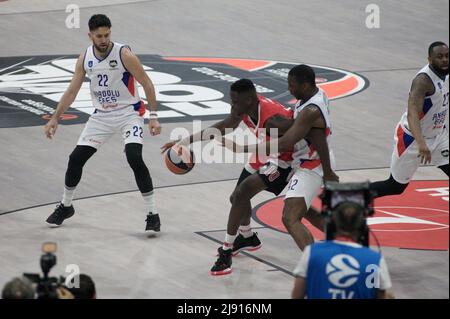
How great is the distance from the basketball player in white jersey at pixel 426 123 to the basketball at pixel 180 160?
1700 mm

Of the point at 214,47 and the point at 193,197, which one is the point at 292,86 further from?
the point at 214,47

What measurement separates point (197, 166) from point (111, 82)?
2615 millimetres

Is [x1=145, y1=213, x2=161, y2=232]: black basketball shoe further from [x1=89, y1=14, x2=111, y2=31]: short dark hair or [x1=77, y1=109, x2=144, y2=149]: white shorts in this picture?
[x1=89, y1=14, x2=111, y2=31]: short dark hair

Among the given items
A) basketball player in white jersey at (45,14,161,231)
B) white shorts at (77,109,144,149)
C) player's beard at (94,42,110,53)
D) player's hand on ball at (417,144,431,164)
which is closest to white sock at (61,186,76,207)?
basketball player in white jersey at (45,14,161,231)

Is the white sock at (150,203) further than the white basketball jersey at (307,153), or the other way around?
the white sock at (150,203)

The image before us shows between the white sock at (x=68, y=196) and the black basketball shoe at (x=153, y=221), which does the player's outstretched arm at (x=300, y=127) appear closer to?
the black basketball shoe at (x=153, y=221)

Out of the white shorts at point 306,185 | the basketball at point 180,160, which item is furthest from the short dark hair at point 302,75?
the basketball at point 180,160

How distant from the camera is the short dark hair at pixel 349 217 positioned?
21.0ft

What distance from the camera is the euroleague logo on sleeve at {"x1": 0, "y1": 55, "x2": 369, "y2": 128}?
15.5 metres

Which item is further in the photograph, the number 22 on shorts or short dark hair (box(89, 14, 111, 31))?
short dark hair (box(89, 14, 111, 31))

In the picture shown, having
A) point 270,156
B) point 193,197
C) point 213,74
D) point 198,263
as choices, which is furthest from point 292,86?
point 213,74

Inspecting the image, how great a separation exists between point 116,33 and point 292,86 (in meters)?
10.6

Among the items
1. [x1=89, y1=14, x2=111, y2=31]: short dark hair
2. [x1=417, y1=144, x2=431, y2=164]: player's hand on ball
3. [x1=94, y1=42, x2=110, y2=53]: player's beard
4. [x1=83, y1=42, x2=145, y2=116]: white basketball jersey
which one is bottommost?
[x1=417, y1=144, x2=431, y2=164]: player's hand on ball

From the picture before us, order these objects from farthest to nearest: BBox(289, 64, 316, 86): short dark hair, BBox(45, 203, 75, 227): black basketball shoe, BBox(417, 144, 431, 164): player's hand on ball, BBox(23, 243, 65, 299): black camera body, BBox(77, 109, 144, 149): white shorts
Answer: BBox(45, 203, 75, 227): black basketball shoe < BBox(77, 109, 144, 149): white shorts < BBox(417, 144, 431, 164): player's hand on ball < BBox(289, 64, 316, 86): short dark hair < BBox(23, 243, 65, 299): black camera body
